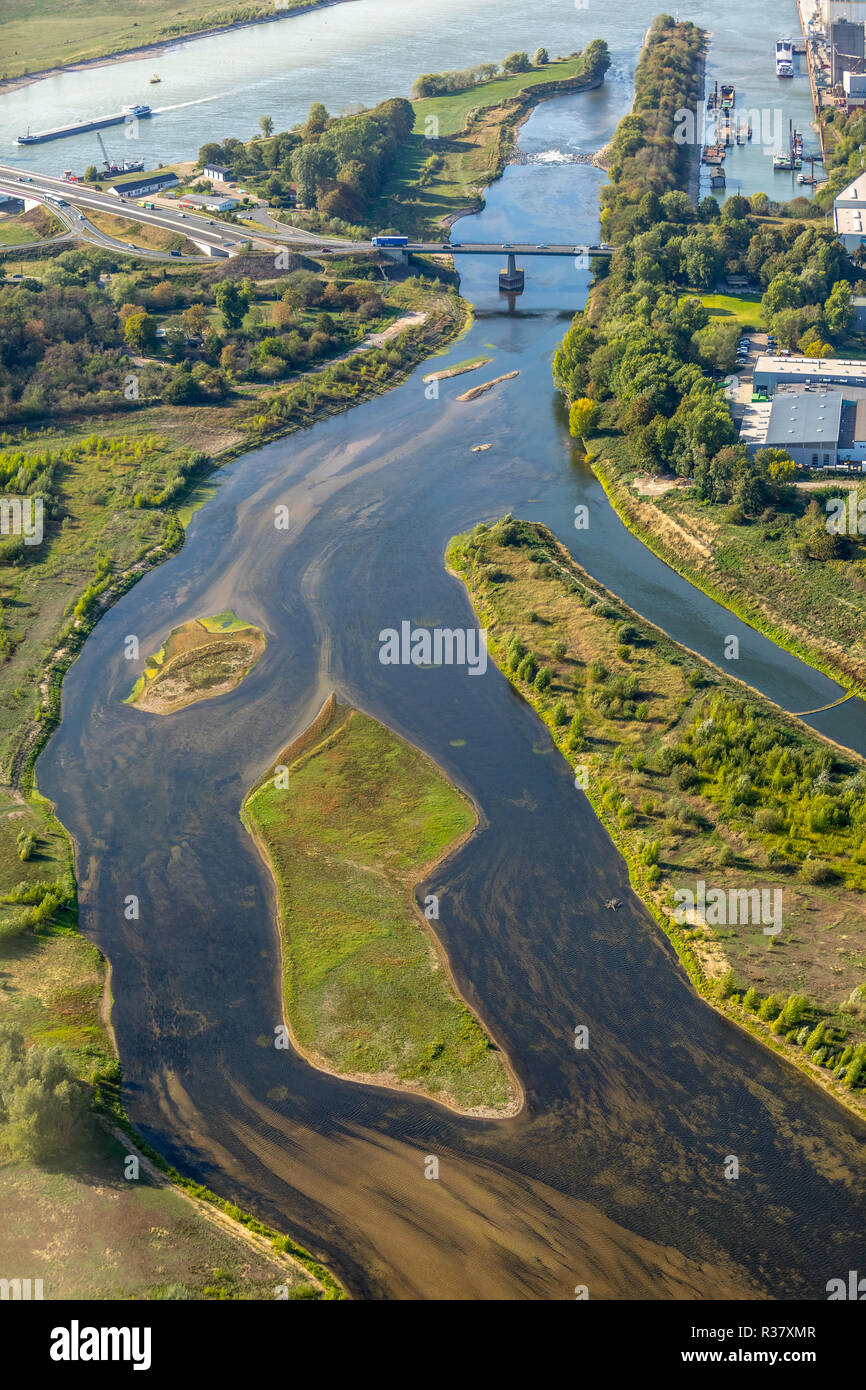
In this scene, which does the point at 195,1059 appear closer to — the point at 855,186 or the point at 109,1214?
the point at 109,1214

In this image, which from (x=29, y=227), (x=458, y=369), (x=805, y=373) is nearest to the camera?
(x=805, y=373)

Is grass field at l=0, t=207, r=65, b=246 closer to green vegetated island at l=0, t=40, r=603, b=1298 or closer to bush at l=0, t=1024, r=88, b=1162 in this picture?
green vegetated island at l=0, t=40, r=603, b=1298

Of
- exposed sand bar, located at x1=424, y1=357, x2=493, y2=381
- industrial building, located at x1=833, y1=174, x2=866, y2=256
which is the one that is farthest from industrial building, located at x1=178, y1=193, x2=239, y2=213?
industrial building, located at x1=833, y1=174, x2=866, y2=256

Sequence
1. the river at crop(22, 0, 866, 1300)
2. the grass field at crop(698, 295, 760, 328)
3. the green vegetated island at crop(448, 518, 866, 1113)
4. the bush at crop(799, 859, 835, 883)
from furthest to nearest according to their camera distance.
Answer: the grass field at crop(698, 295, 760, 328)
the bush at crop(799, 859, 835, 883)
the green vegetated island at crop(448, 518, 866, 1113)
the river at crop(22, 0, 866, 1300)

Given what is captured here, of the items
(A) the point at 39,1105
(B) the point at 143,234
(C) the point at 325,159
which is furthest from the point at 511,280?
(A) the point at 39,1105

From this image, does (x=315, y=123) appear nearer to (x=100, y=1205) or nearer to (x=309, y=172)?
(x=309, y=172)

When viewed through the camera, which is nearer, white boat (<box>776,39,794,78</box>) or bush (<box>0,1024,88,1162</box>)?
bush (<box>0,1024,88,1162</box>)

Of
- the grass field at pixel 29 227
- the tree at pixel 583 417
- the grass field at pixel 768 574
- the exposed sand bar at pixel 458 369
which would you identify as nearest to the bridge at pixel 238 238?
the grass field at pixel 29 227
